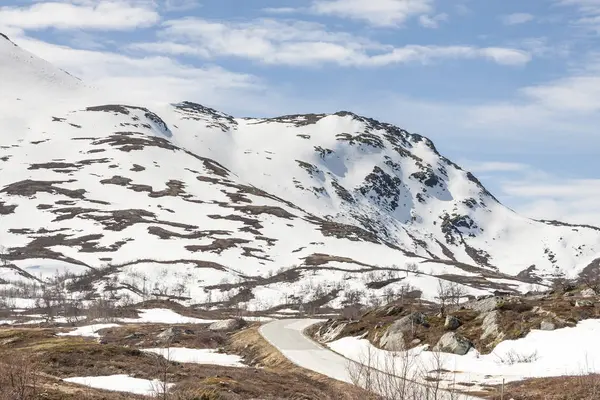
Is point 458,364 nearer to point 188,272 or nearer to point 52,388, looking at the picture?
point 52,388

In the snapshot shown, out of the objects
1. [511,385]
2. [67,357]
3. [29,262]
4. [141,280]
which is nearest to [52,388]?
[67,357]

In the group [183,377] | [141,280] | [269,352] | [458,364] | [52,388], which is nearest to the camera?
[52,388]

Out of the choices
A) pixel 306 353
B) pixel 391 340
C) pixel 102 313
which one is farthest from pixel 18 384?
pixel 102 313

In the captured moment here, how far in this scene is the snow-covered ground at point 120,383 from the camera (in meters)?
27.0

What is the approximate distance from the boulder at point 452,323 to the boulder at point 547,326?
29.0 ft

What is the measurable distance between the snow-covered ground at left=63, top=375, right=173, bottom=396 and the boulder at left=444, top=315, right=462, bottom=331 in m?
30.1

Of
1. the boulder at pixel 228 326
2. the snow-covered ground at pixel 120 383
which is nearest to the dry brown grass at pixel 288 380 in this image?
the snow-covered ground at pixel 120 383

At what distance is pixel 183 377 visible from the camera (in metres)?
32.0

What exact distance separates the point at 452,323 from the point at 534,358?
11987mm

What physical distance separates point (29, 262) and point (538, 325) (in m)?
181

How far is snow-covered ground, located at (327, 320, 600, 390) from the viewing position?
36519 millimetres

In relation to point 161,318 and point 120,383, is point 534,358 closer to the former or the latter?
point 120,383

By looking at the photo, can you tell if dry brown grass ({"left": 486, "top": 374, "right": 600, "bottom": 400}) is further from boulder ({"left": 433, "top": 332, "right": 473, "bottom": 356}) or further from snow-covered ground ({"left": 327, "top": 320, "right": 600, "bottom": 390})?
boulder ({"left": 433, "top": 332, "right": 473, "bottom": 356})

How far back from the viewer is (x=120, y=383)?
2925 centimetres
